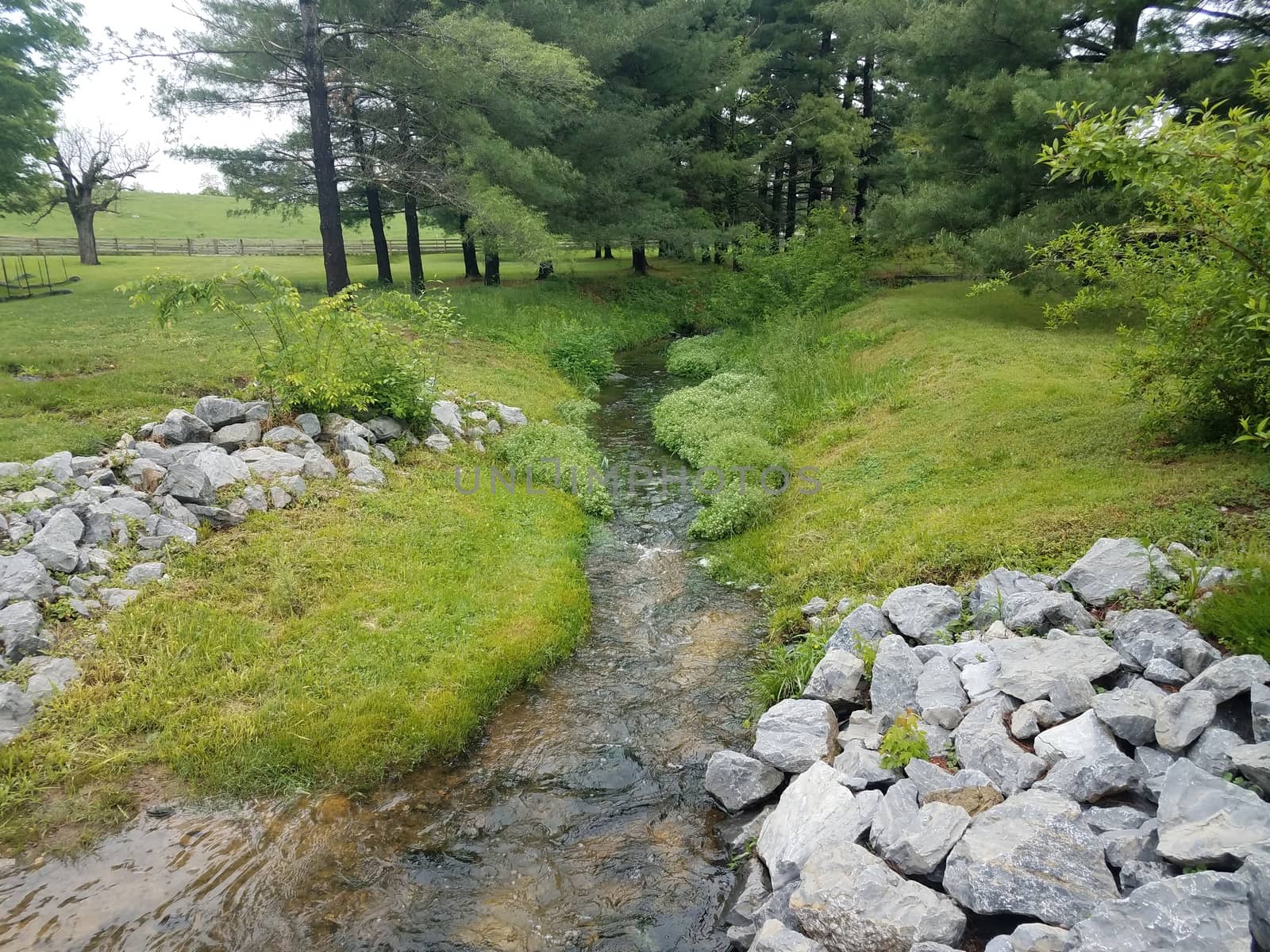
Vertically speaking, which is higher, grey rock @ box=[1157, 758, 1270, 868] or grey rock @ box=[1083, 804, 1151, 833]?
grey rock @ box=[1157, 758, 1270, 868]

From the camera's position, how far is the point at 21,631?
655 centimetres

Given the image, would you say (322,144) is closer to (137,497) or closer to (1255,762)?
(137,497)

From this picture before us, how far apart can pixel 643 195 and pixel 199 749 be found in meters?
25.9

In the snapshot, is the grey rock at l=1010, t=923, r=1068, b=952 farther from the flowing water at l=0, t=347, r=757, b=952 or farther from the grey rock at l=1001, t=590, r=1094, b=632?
the grey rock at l=1001, t=590, r=1094, b=632

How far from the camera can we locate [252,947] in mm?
4801

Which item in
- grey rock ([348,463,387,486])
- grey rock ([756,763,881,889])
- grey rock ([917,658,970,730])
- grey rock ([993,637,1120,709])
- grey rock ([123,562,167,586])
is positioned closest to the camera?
grey rock ([756,763,881,889])

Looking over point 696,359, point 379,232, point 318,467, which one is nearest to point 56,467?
point 318,467

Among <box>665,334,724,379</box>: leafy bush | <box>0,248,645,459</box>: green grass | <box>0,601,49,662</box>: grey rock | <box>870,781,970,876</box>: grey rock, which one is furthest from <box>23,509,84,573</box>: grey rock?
<box>665,334,724,379</box>: leafy bush

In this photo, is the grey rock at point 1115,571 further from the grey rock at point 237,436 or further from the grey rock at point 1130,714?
the grey rock at point 237,436

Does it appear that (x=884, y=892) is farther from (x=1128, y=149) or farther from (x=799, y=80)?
(x=799, y=80)

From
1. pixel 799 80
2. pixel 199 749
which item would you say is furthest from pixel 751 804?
pixel 799 80

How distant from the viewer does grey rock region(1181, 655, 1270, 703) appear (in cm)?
453

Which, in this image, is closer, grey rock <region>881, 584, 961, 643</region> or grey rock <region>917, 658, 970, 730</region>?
grey rock <region>917, 658, 970, 730</region>

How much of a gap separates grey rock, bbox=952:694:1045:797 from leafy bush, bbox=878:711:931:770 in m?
0.24
